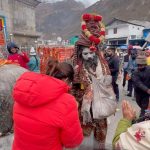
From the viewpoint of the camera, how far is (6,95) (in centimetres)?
356

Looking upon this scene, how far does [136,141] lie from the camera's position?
5.58 feet

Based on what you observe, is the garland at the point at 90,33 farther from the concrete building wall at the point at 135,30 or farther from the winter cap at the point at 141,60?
the concrete building wall at the point at 135,30

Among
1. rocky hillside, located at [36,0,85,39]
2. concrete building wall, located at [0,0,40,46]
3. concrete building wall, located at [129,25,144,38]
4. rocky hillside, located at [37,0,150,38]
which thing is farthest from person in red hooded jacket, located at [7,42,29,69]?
rocky hillside, located at [36,0,85,39]

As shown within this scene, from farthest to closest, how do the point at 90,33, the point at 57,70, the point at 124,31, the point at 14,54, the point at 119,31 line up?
the point at 119,31 < the point at 124,31 < the point at 14,54 < the point at 90,33 < the point at 57,70

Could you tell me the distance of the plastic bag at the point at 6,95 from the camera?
140 inches

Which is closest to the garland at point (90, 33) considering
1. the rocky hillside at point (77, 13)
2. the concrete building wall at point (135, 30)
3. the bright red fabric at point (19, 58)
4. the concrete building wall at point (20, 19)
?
Result: the bright red fabric at point (19, 58)

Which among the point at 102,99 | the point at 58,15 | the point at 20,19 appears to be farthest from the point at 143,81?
the point at 58,15

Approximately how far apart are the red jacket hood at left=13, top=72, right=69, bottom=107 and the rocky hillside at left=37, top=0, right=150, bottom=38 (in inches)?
3189

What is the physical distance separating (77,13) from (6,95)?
113482mm

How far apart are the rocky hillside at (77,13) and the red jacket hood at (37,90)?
8099 cm

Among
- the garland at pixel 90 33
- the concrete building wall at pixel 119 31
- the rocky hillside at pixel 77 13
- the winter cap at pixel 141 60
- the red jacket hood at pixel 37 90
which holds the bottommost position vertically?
the concrete building wall at pixel 119 31

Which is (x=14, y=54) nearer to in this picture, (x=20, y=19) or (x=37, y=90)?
(x=37, y=90)

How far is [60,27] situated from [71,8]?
16.6 m

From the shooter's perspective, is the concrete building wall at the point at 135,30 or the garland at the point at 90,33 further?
the concrete building wall at the point at 135,30
